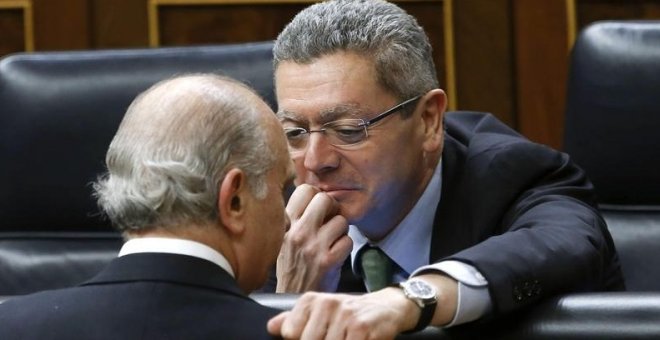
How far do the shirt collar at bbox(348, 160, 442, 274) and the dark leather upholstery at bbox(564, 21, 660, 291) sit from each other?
36cm

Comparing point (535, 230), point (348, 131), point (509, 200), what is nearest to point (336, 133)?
point (348, 131)

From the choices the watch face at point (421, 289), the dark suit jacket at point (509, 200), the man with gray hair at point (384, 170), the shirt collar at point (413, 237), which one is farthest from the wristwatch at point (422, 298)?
the shirt collar at point (413, 237)

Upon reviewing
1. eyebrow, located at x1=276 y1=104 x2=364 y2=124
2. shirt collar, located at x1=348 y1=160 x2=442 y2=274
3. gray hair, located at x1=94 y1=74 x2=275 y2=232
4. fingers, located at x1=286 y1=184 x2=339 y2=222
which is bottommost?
shirt collar, located at x1=348 y1=160 x2=442 y2=274

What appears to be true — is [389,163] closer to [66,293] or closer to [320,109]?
[320,109]

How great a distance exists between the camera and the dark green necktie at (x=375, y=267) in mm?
2150

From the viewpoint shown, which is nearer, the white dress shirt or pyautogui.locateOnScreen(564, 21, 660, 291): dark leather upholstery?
the white dress shirt

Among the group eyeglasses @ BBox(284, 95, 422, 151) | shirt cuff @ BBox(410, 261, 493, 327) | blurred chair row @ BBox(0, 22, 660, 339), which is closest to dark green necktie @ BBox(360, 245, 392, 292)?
eyeglasses @ BBox(284, 95, 422, 151)

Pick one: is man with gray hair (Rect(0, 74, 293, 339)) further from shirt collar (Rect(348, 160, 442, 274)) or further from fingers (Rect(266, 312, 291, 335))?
shirt collar (Rect(348, 160, 442, 274))

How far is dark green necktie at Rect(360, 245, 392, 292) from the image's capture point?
2150 mm

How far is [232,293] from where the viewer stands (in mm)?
1338

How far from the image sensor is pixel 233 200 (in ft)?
4.49

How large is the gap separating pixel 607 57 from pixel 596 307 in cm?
108

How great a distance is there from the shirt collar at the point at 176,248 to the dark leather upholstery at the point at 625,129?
3.89 feet

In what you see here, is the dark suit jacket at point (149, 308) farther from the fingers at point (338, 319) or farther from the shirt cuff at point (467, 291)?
the shirt cuff at point (467, 291)
